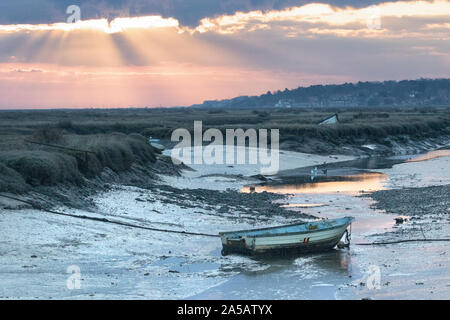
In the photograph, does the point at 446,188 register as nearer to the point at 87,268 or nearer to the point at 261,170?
the point at 261,170

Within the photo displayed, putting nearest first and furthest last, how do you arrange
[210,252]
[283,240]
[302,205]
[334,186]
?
1. [283,240]
2. [210,252]
3. [302,205]
4. [334,186]

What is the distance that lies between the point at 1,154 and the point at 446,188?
26756mm

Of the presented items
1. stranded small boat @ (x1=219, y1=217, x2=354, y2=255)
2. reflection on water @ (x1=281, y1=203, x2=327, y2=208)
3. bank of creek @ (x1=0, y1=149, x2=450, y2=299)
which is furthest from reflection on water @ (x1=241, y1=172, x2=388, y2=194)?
stranded small boat @ (x1=219, y1=217, x2=354, y2=255)

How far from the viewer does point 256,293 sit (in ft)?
59.8

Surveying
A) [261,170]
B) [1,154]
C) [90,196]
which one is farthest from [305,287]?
[261,170]

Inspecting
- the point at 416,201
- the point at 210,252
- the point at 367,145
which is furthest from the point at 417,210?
the point at 367,145

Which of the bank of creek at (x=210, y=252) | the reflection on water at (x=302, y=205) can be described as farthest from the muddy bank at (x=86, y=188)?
the reflection on water at (x=302, y=205)

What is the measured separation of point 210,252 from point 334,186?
23838mm

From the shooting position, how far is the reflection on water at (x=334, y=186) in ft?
142

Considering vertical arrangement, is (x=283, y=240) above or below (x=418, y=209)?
above

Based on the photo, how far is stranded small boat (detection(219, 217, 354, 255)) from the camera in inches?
902

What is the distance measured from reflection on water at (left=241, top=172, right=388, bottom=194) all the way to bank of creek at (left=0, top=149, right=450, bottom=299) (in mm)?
3179

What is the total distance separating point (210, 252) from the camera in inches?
931

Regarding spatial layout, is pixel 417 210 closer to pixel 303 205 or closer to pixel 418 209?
pixel 418 209
